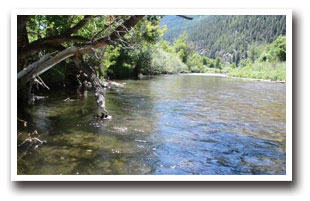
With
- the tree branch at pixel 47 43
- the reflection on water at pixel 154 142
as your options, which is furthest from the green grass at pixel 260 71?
the tree branch at pixel 47 43

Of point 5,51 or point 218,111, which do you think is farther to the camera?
point 218,111

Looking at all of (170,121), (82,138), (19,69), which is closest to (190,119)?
(170,121)

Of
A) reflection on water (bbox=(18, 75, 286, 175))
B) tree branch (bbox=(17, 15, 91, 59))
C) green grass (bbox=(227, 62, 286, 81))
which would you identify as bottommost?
reflection on water (bbox=(18, 75, 286, 175))

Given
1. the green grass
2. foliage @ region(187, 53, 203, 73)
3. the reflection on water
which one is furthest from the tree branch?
foliage @ region(187, 53, 203, 73)

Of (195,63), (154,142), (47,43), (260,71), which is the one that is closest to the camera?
(154,142)

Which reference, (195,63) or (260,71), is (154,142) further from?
(195,63)

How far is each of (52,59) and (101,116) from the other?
2.63m

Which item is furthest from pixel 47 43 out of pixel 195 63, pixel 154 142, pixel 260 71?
pixel 195 63

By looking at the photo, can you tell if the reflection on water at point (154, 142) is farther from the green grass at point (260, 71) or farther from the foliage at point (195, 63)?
the foliage at point (195, 63)

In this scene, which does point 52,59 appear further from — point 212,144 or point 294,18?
point 294,18

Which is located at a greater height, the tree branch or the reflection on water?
the tree branch

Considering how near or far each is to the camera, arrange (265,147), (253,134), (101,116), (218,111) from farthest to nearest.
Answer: (218,111) → (101,116) → (253,134) → (265,147)

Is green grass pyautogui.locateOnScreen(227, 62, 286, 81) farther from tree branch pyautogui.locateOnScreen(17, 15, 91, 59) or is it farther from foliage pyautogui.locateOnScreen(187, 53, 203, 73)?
foliage pyautogui.locateOnScreen(187, 53, 203, 73)

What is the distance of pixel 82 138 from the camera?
7.86m
